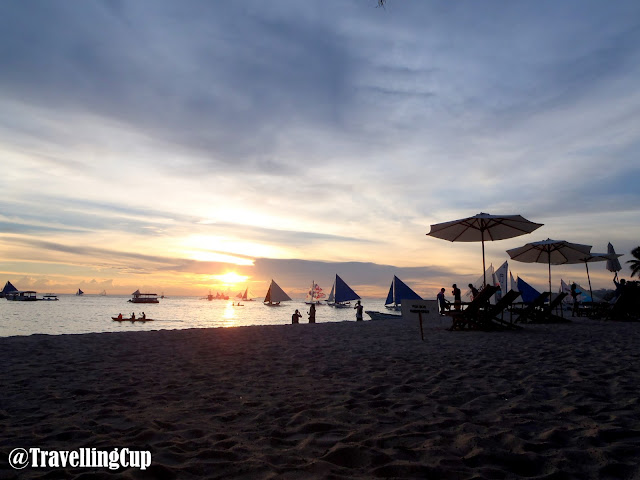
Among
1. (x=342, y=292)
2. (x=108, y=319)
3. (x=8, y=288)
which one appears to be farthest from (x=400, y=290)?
(x=8, y=288)

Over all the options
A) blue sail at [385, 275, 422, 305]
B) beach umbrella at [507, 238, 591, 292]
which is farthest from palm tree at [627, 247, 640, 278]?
beach umbrella at [507, 238, 591, 292]

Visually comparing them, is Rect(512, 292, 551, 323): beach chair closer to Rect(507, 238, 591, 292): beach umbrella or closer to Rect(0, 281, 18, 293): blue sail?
Rect(507, 238, 591, 292): beach umbrella

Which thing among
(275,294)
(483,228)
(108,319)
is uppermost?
(483,228)

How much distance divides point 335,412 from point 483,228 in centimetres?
956

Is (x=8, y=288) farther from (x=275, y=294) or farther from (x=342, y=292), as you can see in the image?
(x=342, y=292)

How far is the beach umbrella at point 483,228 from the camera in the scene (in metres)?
10.7

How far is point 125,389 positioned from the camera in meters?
4.34

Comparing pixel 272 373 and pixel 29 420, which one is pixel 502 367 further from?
pixel 29 420

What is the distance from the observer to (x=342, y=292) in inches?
2445

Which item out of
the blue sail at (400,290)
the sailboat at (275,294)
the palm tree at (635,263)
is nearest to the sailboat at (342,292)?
the blue sail at (400,290)

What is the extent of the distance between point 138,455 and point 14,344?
6947mm

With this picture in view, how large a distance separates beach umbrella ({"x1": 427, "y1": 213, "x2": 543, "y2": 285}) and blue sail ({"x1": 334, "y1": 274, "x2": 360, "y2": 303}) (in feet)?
161

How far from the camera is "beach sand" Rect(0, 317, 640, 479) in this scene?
2.44 metres

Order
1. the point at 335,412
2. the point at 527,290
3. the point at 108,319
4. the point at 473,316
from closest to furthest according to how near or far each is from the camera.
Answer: the point at 335,412 → the point at 473,316 → the point at 527,290 → the point at 108,319
